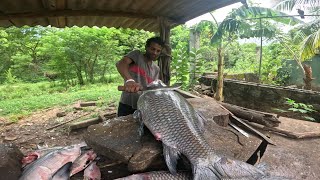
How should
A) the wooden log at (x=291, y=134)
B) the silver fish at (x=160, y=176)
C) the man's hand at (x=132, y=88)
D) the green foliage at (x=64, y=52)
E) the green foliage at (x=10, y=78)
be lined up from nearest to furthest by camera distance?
the silver fish at (x=160, y=176) < the man's hand at (x=132, y=88) < the wooden log at (x=291, y=134) < the green foliage at (x=64, y=52) < the green foliage at (x=10, y=78)

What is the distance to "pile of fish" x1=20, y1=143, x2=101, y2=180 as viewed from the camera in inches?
63.5

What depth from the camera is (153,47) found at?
3691 millimetres

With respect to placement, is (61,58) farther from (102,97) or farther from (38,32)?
(102,97)

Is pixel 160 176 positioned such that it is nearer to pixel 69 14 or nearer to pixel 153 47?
pixel 153 47

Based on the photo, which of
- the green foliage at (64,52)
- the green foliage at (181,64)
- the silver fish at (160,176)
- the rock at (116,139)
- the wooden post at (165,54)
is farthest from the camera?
the green foliage at (64,52)

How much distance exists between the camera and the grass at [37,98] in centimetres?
812

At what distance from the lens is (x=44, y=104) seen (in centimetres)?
886

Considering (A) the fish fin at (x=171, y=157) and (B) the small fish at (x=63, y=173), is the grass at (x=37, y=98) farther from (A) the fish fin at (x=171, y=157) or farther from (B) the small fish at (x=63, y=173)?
(A) the fish fin at (x=171, y=157)

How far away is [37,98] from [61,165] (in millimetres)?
9570

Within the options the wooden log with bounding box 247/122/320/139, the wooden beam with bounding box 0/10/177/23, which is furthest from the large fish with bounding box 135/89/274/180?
the wooden beam with bounding box 0/10/177/23

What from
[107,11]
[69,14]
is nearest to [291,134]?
[107,11]

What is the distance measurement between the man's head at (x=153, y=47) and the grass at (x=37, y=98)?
4.86m

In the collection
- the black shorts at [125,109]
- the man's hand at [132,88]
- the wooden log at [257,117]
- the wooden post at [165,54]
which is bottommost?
the wooden log at [257,117]

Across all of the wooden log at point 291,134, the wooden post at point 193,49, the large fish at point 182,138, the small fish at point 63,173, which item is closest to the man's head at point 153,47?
the large fish at point 182,138
